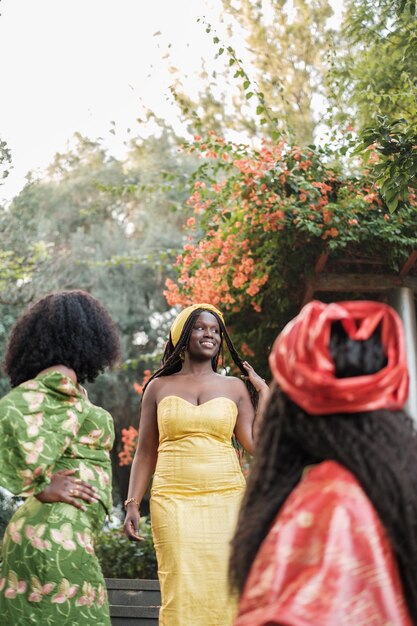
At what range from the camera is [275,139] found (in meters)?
7.97

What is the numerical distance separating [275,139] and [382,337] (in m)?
6.13

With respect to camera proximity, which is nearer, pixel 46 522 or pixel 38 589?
pixel 38 589

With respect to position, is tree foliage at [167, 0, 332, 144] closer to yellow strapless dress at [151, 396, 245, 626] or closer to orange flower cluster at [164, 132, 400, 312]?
orange flower cluster at [164, 132, 400, 312]

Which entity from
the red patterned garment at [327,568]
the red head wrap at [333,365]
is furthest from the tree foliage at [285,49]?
the red patterned garment at [327,568]

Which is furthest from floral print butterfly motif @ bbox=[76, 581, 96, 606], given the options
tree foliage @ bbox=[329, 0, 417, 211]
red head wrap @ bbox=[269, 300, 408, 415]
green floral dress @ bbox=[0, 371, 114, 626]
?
tree foliage @ bbox=[329, 0, 417, 211]

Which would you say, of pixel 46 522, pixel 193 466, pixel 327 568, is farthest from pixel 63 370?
pixel 327 568

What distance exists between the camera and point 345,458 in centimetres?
198

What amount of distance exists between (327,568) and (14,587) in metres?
1.97

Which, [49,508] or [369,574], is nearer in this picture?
[369,574]

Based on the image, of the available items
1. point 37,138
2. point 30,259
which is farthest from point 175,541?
point 37,138

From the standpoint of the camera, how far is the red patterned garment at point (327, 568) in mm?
1794

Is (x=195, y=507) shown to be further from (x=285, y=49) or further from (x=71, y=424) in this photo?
(x=285, y=49)

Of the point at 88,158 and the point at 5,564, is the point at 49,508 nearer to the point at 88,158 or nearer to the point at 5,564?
the point at 5,564

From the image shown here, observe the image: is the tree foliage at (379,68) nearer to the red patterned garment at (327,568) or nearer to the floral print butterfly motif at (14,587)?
the floral print butterfly motif at (14,587)
